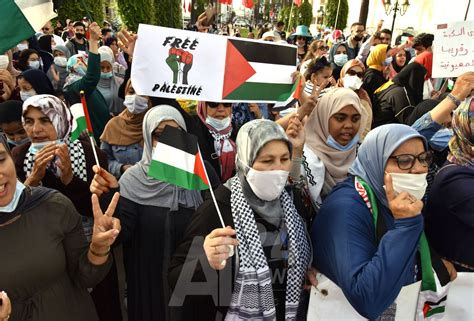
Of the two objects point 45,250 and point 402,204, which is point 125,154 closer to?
point 45,250

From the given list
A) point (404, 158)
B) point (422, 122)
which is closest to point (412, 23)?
point (422, 122)

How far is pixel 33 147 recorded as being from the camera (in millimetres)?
2664

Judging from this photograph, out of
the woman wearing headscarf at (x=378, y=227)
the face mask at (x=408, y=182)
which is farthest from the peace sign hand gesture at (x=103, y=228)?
the face mask at (x=408, y=182)

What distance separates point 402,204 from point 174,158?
3.55 ft

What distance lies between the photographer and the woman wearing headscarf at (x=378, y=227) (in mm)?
1636

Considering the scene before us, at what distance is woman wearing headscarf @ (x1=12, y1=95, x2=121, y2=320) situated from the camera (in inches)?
102

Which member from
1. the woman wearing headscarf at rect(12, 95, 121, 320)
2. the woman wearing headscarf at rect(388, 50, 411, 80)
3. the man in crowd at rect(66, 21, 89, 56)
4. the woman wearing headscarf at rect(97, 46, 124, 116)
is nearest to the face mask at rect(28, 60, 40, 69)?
the woman wearing headscarf at rect(97, 46, 124, 116)

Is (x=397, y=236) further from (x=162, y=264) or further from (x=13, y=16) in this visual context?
(x=13, y=16)

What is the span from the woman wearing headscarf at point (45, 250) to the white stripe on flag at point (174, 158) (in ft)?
1.07

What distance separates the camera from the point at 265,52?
2.67m

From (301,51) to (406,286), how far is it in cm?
836

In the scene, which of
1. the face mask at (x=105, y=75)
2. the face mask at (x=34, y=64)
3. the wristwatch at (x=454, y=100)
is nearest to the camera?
the wristwatch at (x=454, y=100)

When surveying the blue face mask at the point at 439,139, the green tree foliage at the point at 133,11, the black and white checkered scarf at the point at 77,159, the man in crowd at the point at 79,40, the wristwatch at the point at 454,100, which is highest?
the green tree foliage at the point at 133,11

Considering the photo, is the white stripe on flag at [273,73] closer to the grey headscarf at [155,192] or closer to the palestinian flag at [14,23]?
the grey headscarf at [155,192]
